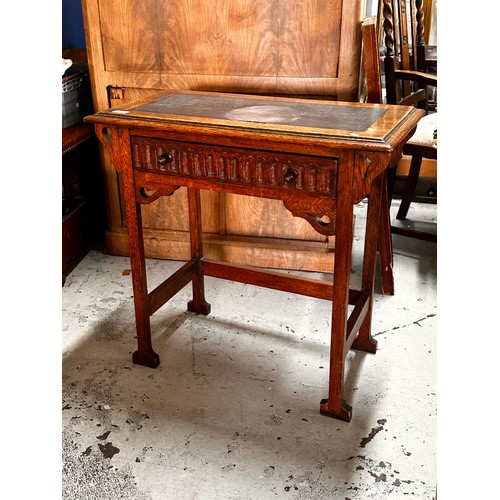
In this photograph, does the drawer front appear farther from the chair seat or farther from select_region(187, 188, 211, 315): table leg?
the chair seat

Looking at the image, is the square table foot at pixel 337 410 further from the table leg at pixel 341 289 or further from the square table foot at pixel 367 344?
the square table foot at pixel 367 344

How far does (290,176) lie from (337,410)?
880mm

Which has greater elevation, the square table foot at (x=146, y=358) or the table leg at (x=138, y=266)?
the table leg at (x=138, y=266)

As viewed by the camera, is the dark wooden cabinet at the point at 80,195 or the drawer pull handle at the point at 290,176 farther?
the dark wooden cabinet at the point at 80,195

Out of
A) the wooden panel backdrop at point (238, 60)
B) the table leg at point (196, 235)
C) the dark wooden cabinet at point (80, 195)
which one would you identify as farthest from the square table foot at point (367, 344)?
the dark wooden cabinet at point (80, 195)

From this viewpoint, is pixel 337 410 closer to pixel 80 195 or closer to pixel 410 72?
pixel 410 72

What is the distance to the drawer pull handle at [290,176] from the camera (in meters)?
1.77

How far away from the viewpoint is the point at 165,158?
1.98 meters

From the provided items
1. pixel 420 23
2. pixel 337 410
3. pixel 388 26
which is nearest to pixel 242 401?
pixel 337 410

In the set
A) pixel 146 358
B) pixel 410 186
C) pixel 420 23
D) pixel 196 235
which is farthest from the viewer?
pixel 410 186

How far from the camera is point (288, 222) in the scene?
9.89ft

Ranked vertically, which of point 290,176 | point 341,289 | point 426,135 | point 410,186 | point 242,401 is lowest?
point 242,401

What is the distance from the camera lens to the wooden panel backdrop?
8.56 feet

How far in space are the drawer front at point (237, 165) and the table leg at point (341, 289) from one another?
39 mm
